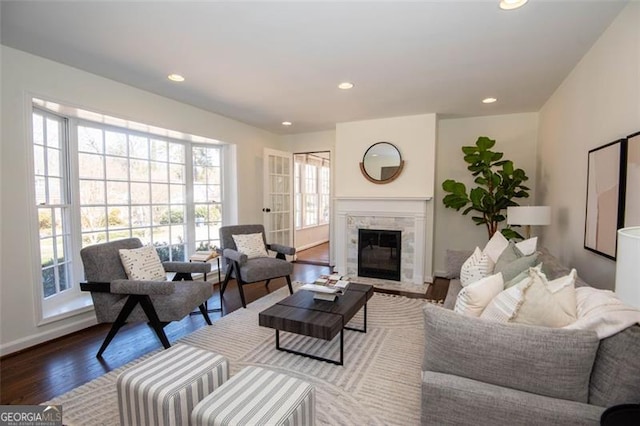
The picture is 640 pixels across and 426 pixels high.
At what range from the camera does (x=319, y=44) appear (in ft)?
7.63

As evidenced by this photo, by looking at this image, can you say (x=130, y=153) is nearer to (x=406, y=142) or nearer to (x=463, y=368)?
(x=406, y=142)

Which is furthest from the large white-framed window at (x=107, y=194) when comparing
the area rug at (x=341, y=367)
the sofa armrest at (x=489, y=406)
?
the sofa armrest at (x=489, y=406)

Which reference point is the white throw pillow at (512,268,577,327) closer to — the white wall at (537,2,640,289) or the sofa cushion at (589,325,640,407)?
the sofa cushion at (589,325,640,407)

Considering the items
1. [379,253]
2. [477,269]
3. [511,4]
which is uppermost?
[511,4]

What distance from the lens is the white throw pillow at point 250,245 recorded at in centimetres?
387

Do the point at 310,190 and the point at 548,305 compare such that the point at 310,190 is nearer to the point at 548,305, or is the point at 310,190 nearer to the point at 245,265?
the point at 245,265

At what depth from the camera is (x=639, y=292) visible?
934mm

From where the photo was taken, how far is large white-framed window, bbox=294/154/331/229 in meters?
7.19

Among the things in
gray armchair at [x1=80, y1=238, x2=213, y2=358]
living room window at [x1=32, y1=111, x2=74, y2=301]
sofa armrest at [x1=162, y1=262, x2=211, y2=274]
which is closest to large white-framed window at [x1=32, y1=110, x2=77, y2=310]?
living room window at [x1=32, y1=111, x2=74, y2=301]

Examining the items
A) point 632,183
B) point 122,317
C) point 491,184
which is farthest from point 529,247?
point 122,317

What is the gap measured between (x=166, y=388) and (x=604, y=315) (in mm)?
1913

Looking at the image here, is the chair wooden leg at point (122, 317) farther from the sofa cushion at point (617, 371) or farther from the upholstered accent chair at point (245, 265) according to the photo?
the sofa cushion at point (617, 371)

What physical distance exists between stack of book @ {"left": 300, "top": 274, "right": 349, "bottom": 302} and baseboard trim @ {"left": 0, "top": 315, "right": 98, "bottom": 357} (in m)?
2.25

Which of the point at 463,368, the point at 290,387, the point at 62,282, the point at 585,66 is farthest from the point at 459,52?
the point at 62,282
